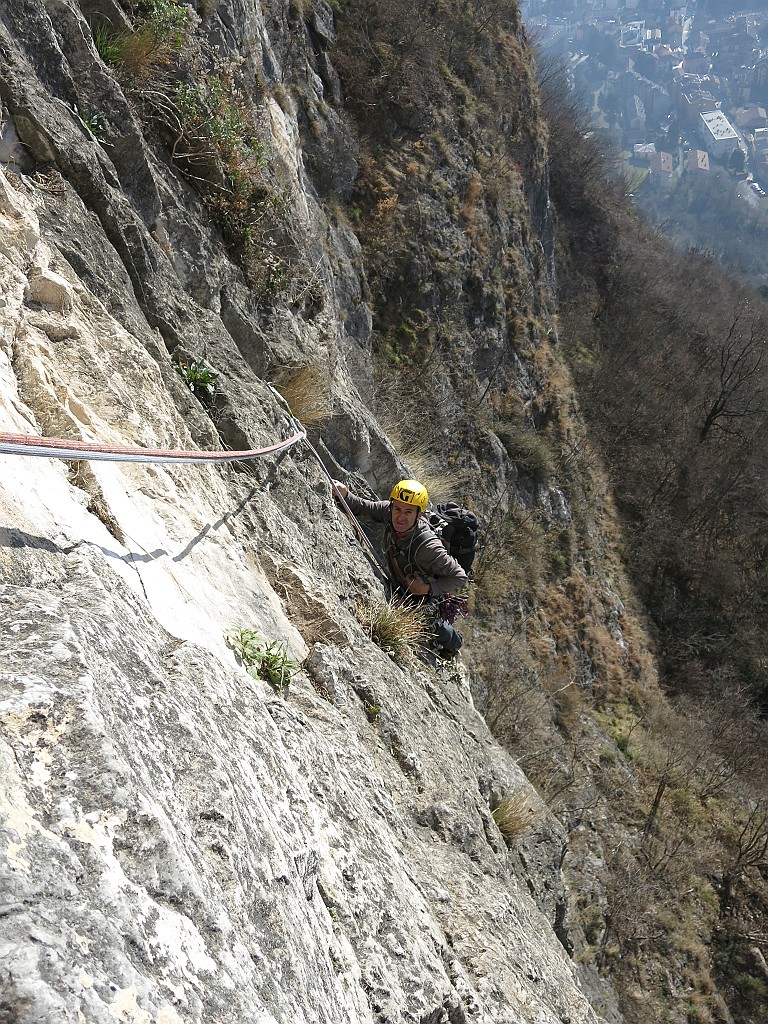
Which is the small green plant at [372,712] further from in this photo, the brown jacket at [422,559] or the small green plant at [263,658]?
the brown jacket at [422,559]

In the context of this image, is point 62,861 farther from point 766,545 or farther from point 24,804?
point 766,545

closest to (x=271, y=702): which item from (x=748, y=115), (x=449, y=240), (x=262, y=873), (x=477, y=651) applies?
(x=262, y=873)

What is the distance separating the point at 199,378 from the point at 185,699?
3.01 meters

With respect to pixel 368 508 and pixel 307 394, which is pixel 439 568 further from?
pixel 307 394

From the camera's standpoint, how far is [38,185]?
4.03 meters

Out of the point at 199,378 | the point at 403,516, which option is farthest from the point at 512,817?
the point at 199,378

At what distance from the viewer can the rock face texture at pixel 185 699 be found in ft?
5.21

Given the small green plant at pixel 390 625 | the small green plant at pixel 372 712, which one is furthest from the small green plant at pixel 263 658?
the small green plant at pixel 390 625

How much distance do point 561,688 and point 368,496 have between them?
29.2 ft

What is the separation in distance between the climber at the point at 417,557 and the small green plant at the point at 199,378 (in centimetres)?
185

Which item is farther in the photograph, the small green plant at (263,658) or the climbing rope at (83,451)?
the small green plant at (263,658)

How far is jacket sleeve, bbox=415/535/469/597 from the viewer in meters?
6.00

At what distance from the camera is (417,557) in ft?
20.1

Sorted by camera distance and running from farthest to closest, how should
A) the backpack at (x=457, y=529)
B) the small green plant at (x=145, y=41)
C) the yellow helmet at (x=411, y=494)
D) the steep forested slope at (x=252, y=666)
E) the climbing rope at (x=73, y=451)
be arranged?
1. the backpack at (x=457, y=529)
2. the yellow helmet at (x=411, y=494)
3. the small green plant at (x=145, y=41)
4. the climbing rope at (x=73, y=451)
5. the steep forested slope at (x=252, y=666)
